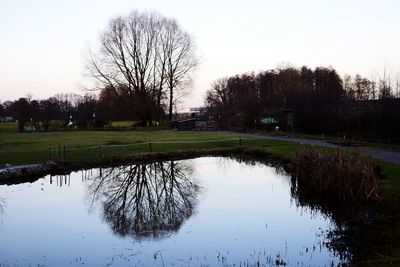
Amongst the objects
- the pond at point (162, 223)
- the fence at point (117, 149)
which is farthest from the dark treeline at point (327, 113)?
the pond at point (162, 223)

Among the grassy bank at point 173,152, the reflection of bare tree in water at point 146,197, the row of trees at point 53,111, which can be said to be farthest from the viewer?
the row of trees at point 53,111

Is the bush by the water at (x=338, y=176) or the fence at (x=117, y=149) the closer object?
the bush by the water at (x=338, y=176)

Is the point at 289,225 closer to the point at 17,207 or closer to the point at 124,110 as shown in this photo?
the point at 17,207

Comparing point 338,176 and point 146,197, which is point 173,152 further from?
point 338,176

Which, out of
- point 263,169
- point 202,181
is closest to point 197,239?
point 202,181

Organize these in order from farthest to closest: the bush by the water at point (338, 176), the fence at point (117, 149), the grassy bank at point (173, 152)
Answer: the fence at point (117, 149) < the grassy bank at point (173, 152) < the bush by the water at point (338, 176)

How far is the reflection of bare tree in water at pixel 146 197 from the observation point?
11938 millimetres

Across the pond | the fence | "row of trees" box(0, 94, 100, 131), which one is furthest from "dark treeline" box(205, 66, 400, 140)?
"row of trees" box(0, 94, 100, 131)

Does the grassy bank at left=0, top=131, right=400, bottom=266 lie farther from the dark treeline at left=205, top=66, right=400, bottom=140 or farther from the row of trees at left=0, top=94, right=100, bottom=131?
the row of trees at left=0, top=94, right=100, bottom=131

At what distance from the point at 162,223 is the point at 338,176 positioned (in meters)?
5.73

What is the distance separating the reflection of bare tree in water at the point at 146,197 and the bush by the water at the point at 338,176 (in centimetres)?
409

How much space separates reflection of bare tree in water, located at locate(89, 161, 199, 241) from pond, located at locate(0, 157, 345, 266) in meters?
0.04

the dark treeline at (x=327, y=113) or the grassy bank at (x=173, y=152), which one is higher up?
the dark treeline at (x=327, y=113)

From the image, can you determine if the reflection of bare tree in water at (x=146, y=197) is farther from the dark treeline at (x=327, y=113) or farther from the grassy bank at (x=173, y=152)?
the dark treeline at (x=327, y=113)
